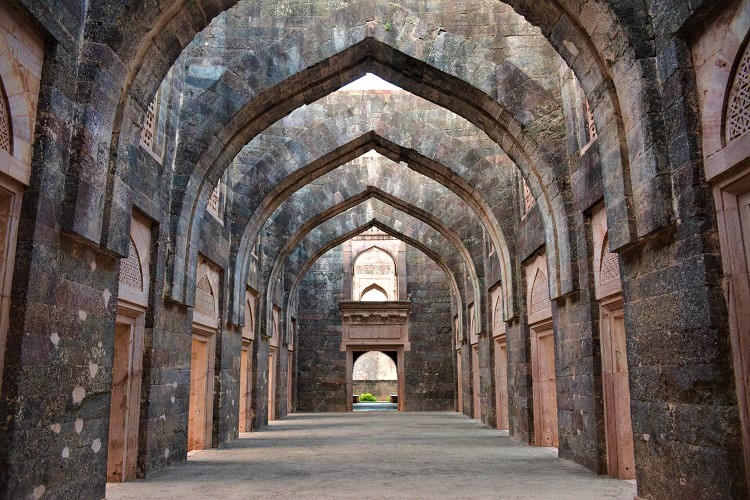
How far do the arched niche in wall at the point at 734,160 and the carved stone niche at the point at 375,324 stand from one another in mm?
15696

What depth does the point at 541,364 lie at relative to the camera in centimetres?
923

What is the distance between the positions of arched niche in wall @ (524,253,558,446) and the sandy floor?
1.37ft

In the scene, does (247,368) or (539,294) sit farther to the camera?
(247,368)

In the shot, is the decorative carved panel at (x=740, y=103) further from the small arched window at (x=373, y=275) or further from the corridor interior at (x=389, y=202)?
the small arched window at (x=373, y=275)

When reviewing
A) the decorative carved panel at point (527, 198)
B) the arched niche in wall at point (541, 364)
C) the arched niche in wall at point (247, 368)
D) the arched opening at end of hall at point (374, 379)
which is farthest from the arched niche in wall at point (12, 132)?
the arched opening at end of hall at point (374, 379)

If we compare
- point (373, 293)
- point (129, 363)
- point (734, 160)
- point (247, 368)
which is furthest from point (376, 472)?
point (373, 293)

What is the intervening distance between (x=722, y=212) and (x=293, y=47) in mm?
5707

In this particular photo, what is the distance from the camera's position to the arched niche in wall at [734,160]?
11.3 feet

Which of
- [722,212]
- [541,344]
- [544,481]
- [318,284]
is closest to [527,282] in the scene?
[541,344]

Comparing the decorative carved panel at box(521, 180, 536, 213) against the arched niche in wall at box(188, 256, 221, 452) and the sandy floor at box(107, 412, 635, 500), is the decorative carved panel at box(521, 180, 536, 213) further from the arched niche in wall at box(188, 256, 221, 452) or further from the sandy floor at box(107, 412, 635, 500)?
the arched niche in wall at box(188, 256, 221, 452)

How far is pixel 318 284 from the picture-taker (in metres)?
20.0

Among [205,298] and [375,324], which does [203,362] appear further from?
[375,324]

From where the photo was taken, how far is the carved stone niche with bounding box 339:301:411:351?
1923 cm

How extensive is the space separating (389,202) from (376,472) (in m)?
8.17
